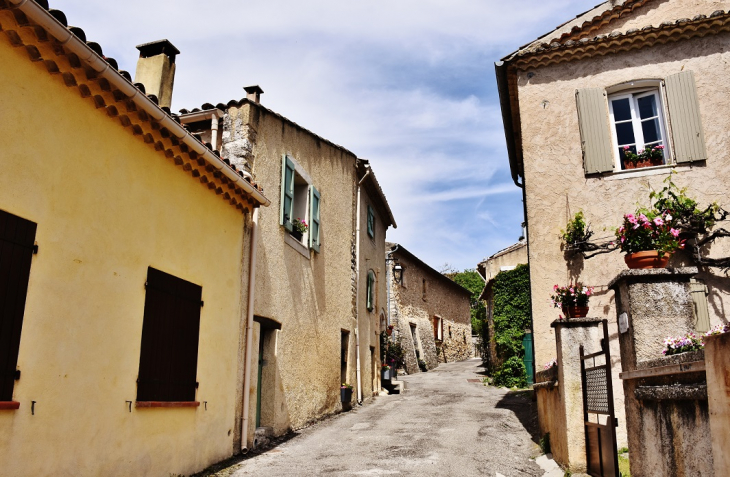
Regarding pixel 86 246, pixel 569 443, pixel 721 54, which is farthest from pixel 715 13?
pixel 86 246

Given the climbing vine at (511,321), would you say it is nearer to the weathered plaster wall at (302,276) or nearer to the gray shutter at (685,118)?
the weathered plaster wall at (302,276)

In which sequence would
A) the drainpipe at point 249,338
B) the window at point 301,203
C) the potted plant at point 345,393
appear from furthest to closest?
the potted plant at point 345,393, the window at point 301,203, the drainpipe at point 249,338

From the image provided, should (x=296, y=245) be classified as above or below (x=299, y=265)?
above

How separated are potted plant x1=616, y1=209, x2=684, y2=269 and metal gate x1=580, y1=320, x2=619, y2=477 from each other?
827mm

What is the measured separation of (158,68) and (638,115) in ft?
23.6

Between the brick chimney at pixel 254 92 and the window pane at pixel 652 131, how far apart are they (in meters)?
6.07

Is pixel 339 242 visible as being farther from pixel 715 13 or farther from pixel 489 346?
pixel 489 346

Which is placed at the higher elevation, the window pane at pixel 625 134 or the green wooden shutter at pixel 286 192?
the window pane at pixel 625 134

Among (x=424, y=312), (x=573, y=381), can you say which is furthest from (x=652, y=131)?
(x=424, y=312)

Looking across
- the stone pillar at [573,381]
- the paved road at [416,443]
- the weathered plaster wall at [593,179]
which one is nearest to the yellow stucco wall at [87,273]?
the paved road at [416,443]

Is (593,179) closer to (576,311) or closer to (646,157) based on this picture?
(646,157)

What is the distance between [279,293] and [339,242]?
3821 millimetres

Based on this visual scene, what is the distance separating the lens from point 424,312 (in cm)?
2623

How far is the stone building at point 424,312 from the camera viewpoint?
22828mm
